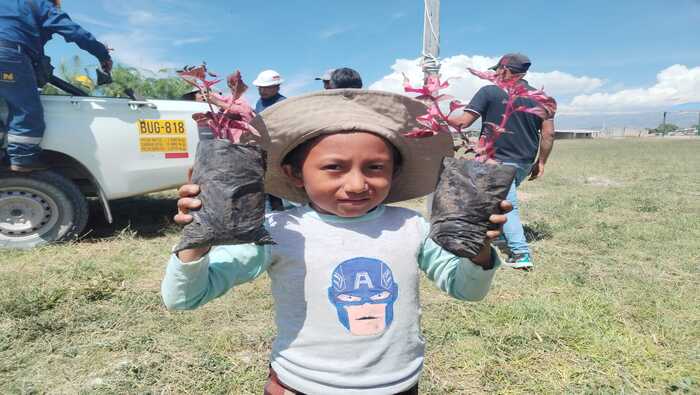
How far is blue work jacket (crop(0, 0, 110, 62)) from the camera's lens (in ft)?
11.5

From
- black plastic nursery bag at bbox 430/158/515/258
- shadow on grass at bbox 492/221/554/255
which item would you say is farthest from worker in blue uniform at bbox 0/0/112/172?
shadow on grass at bbox 492/221/554/255

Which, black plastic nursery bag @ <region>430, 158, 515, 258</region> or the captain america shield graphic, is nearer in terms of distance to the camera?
black plastic nursery bag @ <region>430, 158, 515, 258</region>

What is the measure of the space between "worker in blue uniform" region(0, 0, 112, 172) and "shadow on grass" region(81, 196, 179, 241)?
2.86 ft

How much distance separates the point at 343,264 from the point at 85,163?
3.69 metres

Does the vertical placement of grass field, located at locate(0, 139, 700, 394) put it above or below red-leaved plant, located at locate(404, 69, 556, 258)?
below

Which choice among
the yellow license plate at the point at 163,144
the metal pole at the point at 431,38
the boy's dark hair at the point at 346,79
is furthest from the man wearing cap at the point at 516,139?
the yellow license plate at the point at 163,144

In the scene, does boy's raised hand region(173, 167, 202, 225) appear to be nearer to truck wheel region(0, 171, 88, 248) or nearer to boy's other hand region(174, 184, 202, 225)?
boy's other hand region(174, 184, 202, 225)

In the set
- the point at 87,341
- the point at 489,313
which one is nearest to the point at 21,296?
the point at 87,341

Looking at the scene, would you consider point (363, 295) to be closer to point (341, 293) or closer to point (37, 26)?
point (341, 293)

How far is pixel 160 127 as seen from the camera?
4.32 metres

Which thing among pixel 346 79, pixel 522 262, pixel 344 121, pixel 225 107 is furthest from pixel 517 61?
pixel 225 107

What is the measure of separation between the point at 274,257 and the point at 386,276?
1.04 feet

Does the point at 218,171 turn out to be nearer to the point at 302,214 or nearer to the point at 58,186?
the point at 302,214

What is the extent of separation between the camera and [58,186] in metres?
4.01
